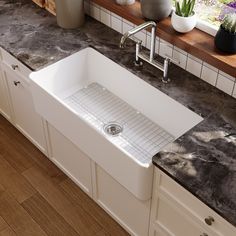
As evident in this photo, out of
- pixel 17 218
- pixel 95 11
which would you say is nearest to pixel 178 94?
pixel 95 11

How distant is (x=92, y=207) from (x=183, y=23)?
1127mm

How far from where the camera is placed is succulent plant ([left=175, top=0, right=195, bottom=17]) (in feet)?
6.77

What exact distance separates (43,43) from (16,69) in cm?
21

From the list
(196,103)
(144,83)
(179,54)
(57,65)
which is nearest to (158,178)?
(196,103)

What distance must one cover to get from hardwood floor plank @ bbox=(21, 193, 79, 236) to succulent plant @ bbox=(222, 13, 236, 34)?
4.29 feet

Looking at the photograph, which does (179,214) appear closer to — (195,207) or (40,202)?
(195,207)

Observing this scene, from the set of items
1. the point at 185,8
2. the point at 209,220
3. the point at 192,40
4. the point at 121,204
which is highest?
the point at 185,8

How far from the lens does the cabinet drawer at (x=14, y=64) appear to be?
233 cm

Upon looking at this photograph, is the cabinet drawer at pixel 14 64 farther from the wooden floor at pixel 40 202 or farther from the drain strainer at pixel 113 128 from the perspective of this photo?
the wooden floor at pixel 40 202

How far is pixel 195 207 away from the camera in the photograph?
170 centimetres

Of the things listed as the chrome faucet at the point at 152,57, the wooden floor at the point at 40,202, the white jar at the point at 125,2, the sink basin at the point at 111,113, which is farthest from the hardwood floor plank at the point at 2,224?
the white jar at the point at 125,2

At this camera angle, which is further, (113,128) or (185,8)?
(113,128)

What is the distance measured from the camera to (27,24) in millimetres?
2600

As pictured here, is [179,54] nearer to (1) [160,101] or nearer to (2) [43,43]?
(1) [160,101]
